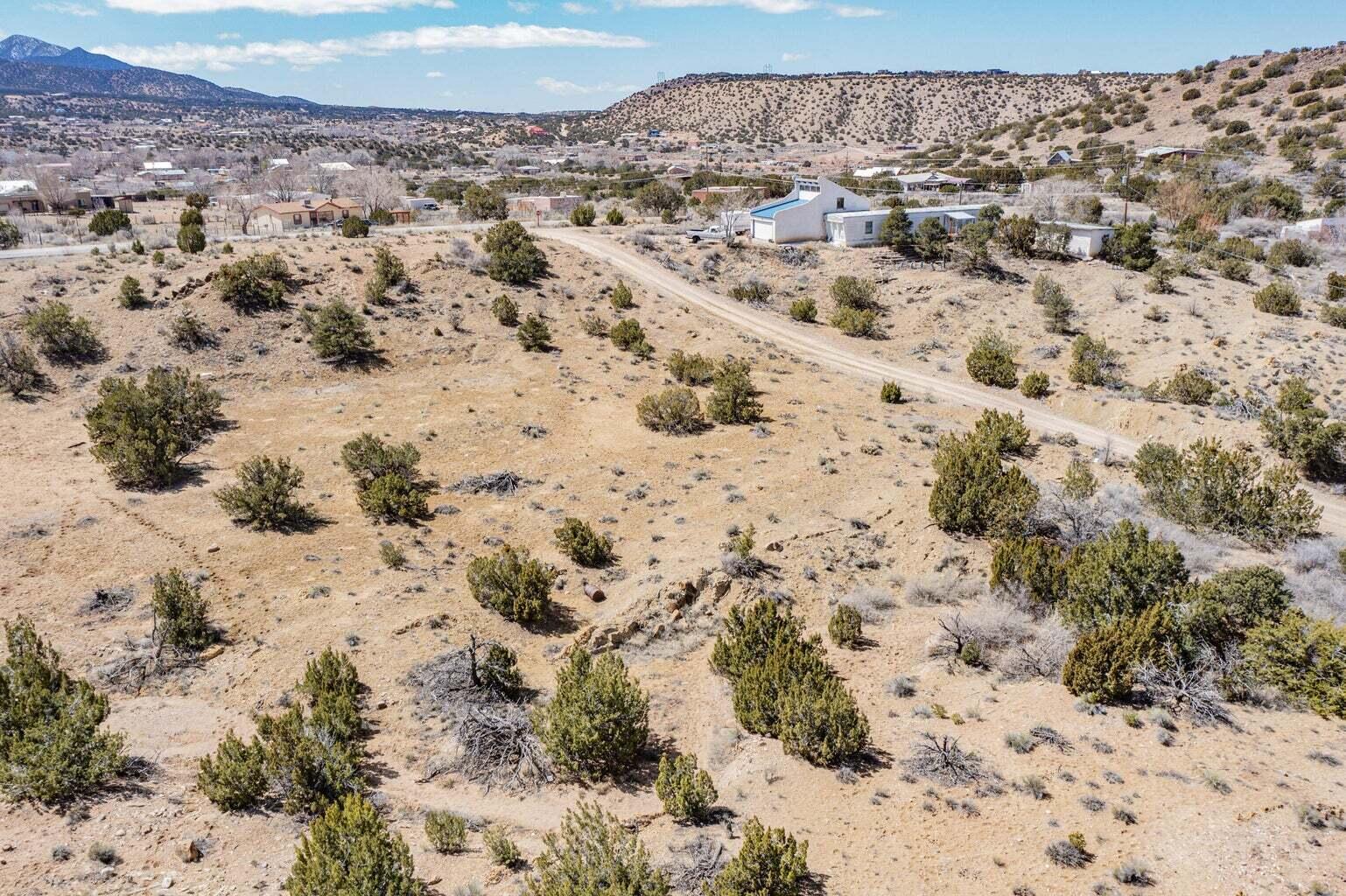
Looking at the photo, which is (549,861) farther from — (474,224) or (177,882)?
(474,224)

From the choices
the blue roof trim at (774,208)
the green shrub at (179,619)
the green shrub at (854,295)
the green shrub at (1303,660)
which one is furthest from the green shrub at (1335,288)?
the green shrub at (179,619)

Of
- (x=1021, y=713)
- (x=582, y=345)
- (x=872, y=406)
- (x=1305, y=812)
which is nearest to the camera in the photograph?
(x=1305, y=812)

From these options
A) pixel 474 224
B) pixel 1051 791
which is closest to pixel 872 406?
pixel 1051 791

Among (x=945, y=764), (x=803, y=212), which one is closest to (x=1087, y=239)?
(x=803, y=212)

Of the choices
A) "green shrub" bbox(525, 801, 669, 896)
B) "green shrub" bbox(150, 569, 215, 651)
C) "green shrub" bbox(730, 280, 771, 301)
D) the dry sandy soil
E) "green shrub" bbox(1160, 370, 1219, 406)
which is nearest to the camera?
"green shrub" bbox(525, 801, 669, 896)

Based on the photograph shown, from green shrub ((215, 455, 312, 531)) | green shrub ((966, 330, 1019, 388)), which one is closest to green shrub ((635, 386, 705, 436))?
green shrub ((215, 455, 312, 531))

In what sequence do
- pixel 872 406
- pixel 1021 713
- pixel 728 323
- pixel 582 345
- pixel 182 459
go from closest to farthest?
pixel 1021 713, pixel 182 459, pixel 872 406, pixel 582 345, pixel 728 323

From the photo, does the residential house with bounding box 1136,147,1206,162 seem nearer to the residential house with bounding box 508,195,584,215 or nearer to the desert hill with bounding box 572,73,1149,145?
the desert hill with bounding box 572,73,1149,145
